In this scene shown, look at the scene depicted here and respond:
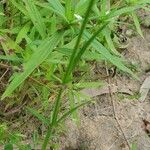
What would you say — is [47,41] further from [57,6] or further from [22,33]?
[22,33]

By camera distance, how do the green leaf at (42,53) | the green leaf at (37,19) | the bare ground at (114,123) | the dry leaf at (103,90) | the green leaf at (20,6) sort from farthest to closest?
1. the dry leaf at (103,90)
2. the bare ground at (114,123)
3. the green leaf at (20,6)
4. the green leaf at (37,19)
5. the green leaf at (42,53)

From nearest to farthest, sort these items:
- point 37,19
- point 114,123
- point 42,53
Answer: point 42,53
point 37,19
point 114,123

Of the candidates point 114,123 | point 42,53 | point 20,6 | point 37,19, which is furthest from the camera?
point 114,123

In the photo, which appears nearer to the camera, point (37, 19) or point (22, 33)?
point (37, 19)

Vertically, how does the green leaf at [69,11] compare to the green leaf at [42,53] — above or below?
above

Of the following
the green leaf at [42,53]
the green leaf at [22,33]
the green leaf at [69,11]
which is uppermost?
the green leaf at [22,33]

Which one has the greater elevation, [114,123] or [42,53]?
[42,53]

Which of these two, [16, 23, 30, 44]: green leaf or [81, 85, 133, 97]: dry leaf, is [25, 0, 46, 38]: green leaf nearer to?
[16, 23, 30, 44]: green leaf

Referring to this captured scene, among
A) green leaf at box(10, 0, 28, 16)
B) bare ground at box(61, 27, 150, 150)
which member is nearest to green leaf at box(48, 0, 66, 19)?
green leaf at box(10, 0, 28, 16)

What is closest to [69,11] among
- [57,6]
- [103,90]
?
[57,6]

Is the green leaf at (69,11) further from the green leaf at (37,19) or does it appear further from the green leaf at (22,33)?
the green leaf at (22,33)

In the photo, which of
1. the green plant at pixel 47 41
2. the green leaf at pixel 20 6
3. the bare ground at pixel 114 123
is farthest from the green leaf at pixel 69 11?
the bare ground at pixel 114 123

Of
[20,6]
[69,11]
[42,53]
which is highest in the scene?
[20,6]
